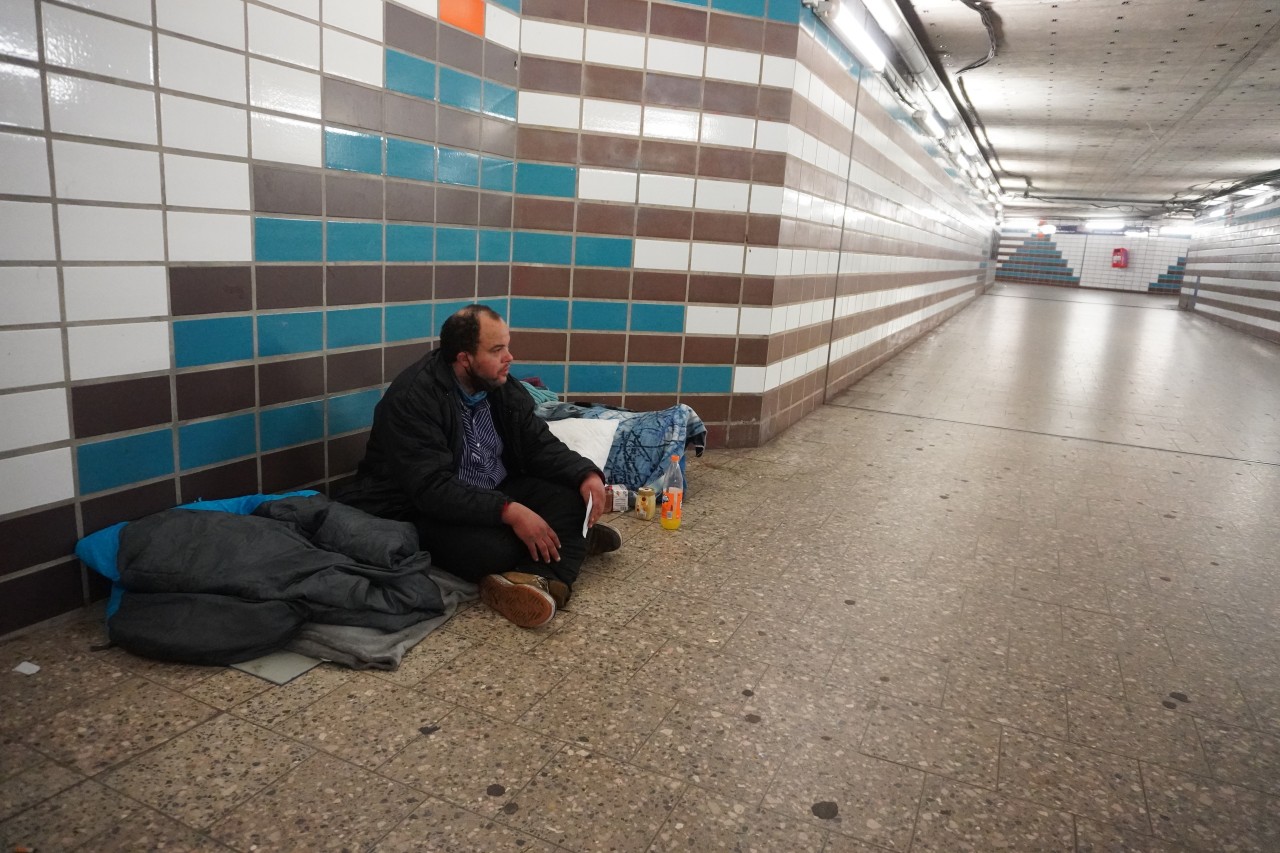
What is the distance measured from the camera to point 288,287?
10.8ft

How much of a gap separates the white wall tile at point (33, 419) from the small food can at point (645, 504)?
2.37 meters

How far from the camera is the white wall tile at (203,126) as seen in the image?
8.96 ft

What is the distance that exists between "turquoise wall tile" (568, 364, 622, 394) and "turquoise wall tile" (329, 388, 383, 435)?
1.39 meters

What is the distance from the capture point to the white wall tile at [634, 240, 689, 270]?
194 inches

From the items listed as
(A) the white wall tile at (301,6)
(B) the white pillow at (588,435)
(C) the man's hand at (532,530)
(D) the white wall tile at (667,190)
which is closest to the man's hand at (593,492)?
(C) the man's hand at (532,530)

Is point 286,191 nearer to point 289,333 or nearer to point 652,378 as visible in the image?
point 289,333

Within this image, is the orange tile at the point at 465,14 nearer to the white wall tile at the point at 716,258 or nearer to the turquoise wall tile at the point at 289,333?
the turquoise wall tile at the point at 289,333

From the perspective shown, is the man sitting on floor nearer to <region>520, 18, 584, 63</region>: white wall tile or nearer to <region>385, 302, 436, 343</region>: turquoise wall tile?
<region>385, 302, 436, 343</region>: turquoise wall tile

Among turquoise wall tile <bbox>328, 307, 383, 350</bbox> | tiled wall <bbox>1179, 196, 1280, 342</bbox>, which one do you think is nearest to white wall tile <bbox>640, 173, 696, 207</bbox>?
turquoise wall tile <bbox>328, 307, 383, 350</bbox>

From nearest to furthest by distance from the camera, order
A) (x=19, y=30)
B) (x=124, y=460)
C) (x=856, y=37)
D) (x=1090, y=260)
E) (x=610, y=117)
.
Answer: (x=19, y=30) → (x=124, y=460) → (x=610, y=117) → (x=856, y=37) → (x=1090, y=260)

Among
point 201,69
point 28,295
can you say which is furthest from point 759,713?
point 201,69

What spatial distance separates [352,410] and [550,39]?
236 centimetres

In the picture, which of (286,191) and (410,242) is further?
(410,242)

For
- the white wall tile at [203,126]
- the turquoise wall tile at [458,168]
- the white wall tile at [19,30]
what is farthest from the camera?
the turquoise wall tile at [458,168]
